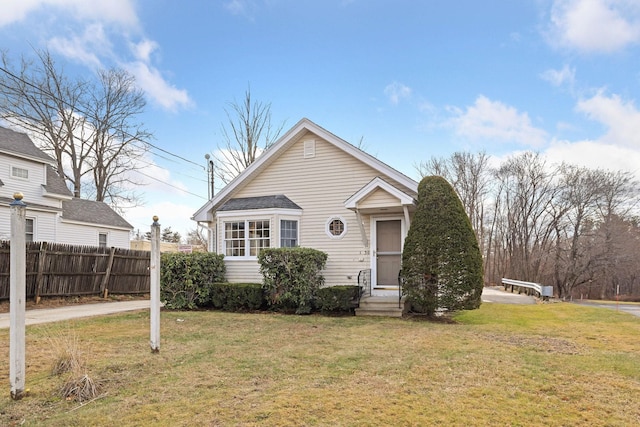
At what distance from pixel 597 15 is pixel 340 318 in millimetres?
11487

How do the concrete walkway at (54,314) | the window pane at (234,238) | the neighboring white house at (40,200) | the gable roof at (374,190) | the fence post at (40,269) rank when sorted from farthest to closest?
the neighboring white house at (40,200) → the fence post at (40,269) → the window pane at (234,238) → the gable roof at (374,190) → the concrete walkway at (54,314)

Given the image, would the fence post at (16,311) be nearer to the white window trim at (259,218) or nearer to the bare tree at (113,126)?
the white window trim at (259,218)

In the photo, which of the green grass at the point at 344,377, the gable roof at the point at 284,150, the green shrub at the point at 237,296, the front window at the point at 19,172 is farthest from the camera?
the front window at the point at 19,172

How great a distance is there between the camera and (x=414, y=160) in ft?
113

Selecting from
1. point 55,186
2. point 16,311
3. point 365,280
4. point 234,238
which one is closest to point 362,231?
point 365,280

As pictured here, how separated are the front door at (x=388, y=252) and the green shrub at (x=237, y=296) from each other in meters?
3.45

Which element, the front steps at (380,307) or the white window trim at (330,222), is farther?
the white window trim at (330,222)

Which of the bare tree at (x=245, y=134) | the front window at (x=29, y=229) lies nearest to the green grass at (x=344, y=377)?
the front window at (x=29, y=229)

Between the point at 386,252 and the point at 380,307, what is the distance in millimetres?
1896

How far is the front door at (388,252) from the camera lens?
38.2 ft

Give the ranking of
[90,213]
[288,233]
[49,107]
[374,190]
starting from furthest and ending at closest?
[49,107] → [90,213] → [288,233] → [374,190]

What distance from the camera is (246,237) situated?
1277 centimetres

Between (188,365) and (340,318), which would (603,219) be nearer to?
(340,318)

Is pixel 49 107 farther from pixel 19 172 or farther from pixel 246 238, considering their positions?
pixel 246 238
